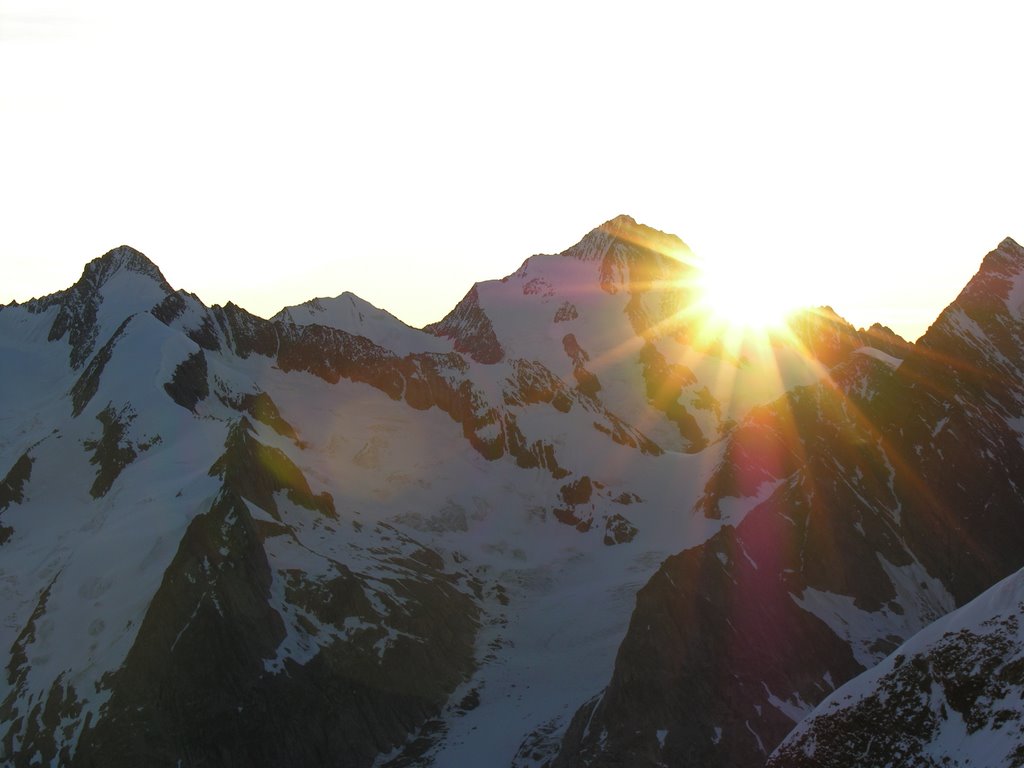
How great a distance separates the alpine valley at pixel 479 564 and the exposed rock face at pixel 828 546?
1.13ft

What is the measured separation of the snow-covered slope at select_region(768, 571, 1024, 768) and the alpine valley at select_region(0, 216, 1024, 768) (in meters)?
0.14

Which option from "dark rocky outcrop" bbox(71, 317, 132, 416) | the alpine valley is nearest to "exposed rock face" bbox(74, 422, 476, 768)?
the alpine valley

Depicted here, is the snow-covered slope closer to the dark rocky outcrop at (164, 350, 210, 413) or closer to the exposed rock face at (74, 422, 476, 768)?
the exposed rock face at (74, 422, 476, 768)

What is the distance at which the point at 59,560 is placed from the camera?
417ft

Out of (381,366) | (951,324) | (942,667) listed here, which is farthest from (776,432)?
(942,667)

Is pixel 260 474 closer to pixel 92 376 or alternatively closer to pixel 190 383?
pixel 190 383

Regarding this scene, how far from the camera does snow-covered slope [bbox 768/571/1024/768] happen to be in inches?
1976

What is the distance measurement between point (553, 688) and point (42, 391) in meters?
102

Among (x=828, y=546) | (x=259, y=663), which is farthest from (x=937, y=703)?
(x=828, y=546)

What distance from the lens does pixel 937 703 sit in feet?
174

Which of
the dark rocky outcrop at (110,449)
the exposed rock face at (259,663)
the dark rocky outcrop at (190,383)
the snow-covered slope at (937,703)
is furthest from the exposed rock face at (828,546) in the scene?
the dark rocky outcrop at (190,383)

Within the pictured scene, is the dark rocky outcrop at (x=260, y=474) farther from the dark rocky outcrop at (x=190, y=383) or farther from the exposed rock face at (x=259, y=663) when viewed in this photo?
the dark rocky outcrop at (x=190, y=383)

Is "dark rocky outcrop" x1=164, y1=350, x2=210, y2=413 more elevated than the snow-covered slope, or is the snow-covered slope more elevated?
"dark rocky outcrop" x1=164, y1=350, x2=210, y2=413

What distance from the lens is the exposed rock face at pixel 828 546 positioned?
99938 millimetres
